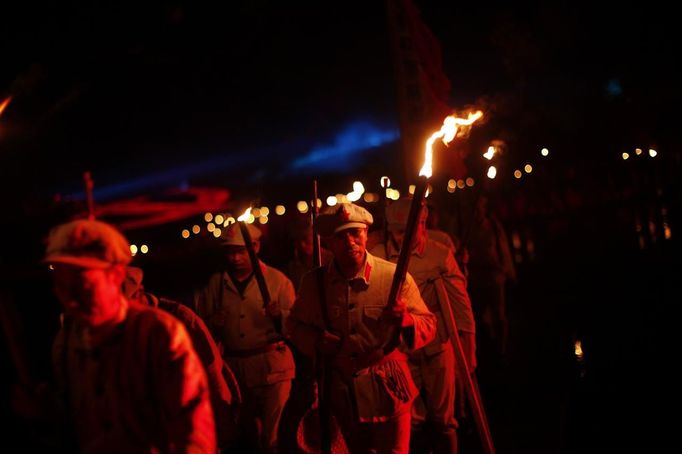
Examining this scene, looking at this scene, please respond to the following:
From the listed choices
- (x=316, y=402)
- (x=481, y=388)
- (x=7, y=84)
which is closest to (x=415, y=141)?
(x=481, y=388)

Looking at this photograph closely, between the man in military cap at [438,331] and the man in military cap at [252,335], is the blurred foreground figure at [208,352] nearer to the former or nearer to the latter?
the man in military cap at [252,335]

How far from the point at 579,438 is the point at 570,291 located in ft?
26.7

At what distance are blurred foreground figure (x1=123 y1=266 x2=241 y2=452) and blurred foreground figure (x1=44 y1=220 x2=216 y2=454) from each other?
160cm

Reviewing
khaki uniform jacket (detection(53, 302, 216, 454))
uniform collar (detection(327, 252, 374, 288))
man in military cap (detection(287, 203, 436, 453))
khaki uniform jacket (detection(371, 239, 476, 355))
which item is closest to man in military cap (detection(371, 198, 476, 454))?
khaki uniform jacket (detection(371, 239, 476, 355))

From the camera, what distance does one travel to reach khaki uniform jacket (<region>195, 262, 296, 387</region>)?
612 cm

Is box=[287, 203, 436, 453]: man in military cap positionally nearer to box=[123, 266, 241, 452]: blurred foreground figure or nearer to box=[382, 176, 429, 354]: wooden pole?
box=[382, 176, 429, 354]: wooden pole

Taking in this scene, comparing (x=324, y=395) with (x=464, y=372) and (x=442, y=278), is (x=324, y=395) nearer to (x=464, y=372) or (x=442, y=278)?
(x=464, y=372)

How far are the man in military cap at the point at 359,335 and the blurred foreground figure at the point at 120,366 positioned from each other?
1.67 metres

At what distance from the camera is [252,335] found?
244 inches

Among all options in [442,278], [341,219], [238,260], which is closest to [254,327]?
[238,260]

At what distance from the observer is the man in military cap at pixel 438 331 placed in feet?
18.3

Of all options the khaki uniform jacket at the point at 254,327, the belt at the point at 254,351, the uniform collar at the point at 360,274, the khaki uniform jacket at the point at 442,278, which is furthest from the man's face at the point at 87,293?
the khaki uniform jacket at the point at 442,278

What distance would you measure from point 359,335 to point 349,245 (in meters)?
0.64

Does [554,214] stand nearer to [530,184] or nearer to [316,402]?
[530,184]
